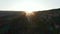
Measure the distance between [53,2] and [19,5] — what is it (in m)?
0.41

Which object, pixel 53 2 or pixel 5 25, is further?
pixel 53 2

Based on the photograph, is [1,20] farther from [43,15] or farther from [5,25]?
[43,15]

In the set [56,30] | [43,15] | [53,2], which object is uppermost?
[53,2]

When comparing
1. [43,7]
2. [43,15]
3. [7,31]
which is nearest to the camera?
[7,31]

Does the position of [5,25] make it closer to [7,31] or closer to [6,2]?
[7,31]

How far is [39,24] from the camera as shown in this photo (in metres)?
0.99

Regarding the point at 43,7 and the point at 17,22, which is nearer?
the point at 17,22

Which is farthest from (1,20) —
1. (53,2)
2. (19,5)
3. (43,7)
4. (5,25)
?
(53,2)

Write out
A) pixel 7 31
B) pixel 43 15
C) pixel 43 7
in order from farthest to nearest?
pixel 43 7
pixel 43 15
pixel 7 31

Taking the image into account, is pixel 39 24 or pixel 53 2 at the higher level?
pixel 53 2

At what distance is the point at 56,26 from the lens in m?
0.98

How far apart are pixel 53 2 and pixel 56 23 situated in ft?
1.22

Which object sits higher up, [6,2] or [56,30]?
[6,2]

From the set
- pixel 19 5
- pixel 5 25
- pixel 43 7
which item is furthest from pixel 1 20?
pixel 43 7
